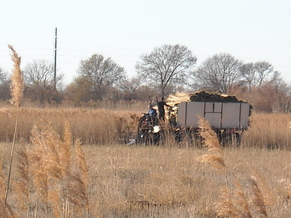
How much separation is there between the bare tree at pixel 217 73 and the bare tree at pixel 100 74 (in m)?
8.63

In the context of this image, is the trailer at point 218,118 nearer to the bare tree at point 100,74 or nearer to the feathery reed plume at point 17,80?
the feathery reed plume at point 17,80

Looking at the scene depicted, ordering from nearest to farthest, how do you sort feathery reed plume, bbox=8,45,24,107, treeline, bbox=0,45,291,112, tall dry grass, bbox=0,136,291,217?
tall dry grass, bbox=0,136,291,217 → feathery reed plume, bbox=8,45,24,107 → treeline, bbox=0,45,291,112

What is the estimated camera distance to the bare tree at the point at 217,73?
170ft

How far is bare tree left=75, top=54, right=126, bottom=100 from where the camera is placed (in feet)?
161

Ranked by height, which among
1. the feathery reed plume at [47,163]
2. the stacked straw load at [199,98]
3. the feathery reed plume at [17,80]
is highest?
the feathery reed plume at [17,80]

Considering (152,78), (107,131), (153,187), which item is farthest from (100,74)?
(153,187)

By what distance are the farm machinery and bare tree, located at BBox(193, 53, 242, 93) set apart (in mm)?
36353

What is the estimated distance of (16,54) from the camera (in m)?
3.24

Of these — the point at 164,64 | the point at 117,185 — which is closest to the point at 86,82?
the point at 164,64

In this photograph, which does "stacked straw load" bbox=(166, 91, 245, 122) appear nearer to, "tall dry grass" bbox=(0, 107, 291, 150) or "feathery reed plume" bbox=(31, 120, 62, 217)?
"tall dry grass" bbox=(0, 107, 291, 150)

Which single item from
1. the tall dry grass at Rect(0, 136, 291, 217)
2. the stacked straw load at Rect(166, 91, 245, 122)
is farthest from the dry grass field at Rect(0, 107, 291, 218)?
the stacked straw load at Rect(166, 91, 245, 122)

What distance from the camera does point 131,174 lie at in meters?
7.80

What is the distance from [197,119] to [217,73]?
42.4 meters

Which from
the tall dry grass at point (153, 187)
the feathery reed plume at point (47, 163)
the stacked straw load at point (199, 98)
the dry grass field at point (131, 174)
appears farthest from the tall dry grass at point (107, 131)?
the feathery reed plume at point (47, 163)
